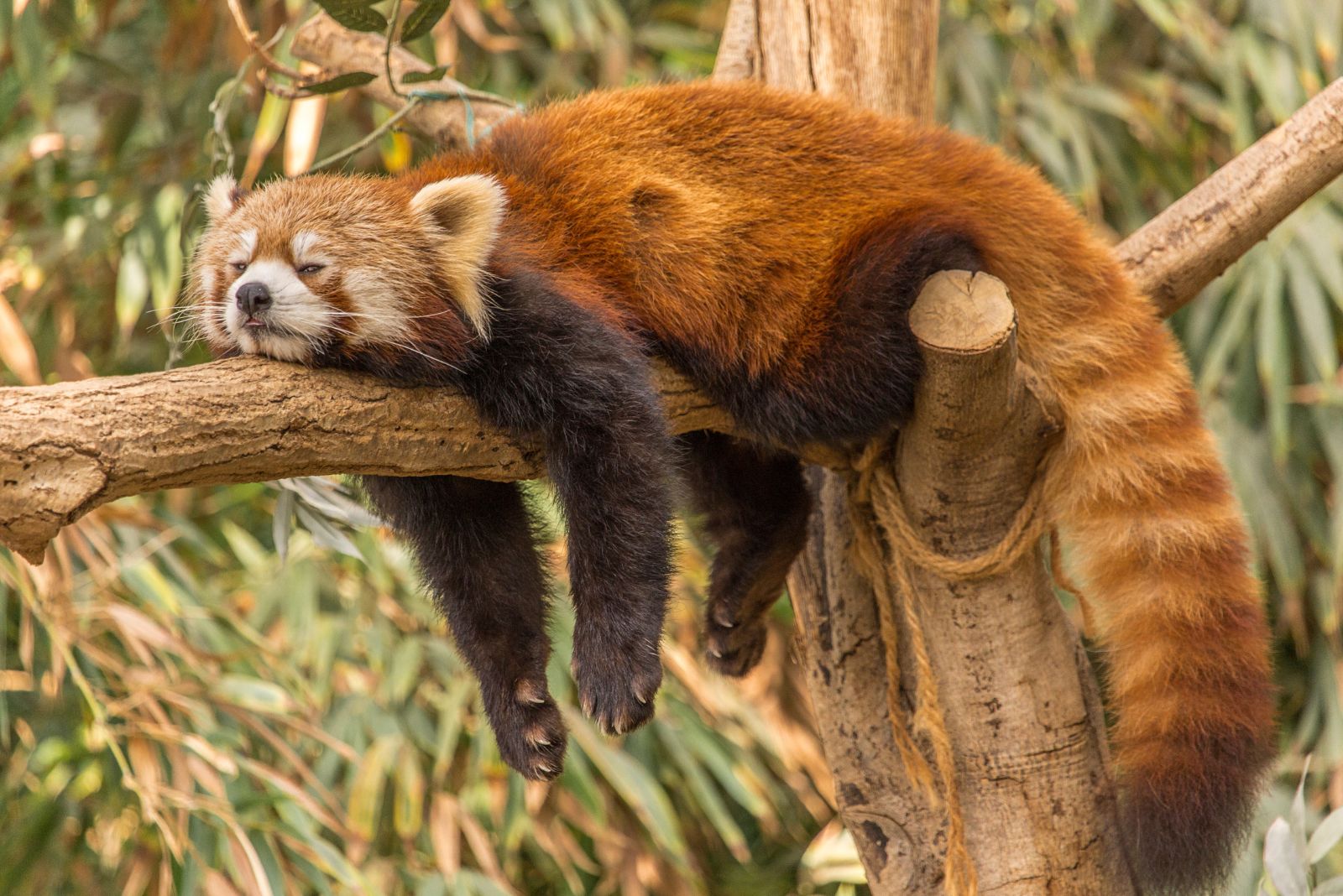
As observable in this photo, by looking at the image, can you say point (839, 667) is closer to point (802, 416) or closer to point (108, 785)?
point (802, 416)

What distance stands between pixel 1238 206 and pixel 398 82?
167 cm

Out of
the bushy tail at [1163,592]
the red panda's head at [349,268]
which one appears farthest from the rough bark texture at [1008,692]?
the red panda's head at [349,268]

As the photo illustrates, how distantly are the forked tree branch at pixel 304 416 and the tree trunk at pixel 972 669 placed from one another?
0.40 m

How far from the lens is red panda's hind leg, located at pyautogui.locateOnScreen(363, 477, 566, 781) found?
223 centimetres

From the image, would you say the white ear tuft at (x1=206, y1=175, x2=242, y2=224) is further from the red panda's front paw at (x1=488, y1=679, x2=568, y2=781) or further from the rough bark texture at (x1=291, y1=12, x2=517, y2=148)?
the red panda's front paw at (x1=488, y1=679, x2=568, y2=781)

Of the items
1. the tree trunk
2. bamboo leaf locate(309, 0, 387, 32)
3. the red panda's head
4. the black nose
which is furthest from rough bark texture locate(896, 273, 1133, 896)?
bamboo leaf locate(309, 0, 387, 32)

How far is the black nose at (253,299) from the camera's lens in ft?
6.41

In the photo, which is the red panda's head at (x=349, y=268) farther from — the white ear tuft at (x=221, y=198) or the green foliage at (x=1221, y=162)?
the green foliage at (x=1221, y=162)

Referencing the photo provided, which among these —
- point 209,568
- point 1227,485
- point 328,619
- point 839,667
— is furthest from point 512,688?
point 209,568

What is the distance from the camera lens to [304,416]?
5.81ft

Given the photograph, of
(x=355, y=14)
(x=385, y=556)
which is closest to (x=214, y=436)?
(x=355, y=14)

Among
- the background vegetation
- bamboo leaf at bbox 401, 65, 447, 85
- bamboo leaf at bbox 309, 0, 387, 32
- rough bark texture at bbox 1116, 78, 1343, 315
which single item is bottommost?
the background vegetation

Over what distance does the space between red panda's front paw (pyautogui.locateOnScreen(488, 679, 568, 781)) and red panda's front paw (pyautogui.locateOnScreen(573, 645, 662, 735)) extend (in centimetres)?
22

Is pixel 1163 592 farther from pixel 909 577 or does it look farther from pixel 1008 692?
pixel 909 577
